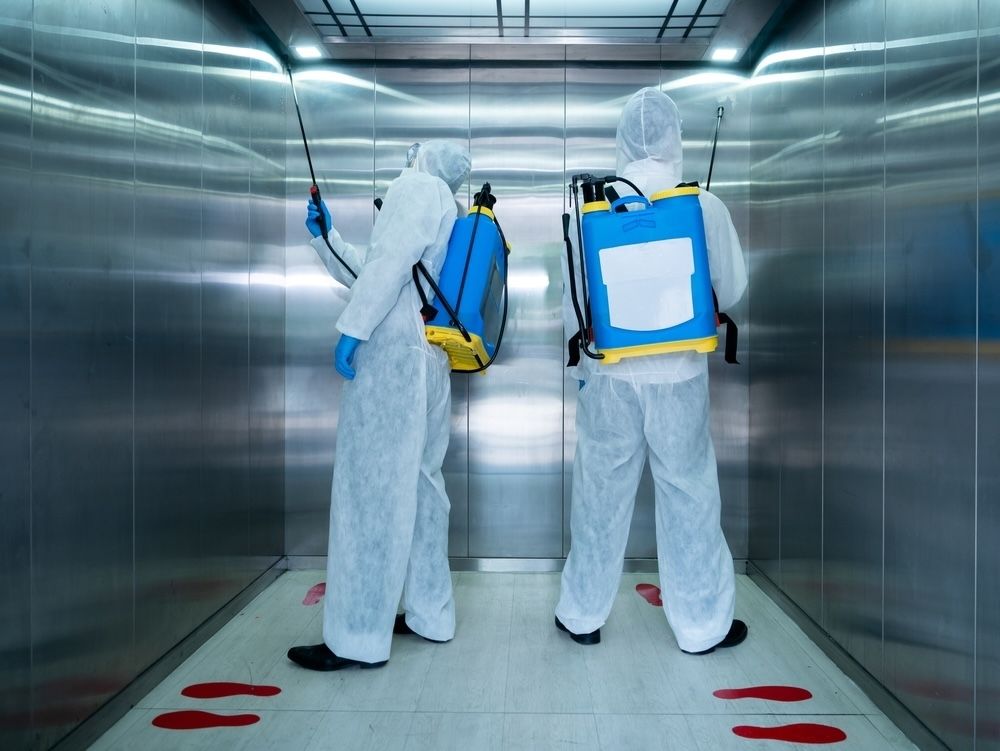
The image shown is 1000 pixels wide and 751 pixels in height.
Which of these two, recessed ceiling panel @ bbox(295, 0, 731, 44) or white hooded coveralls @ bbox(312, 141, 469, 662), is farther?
recessed ceiling panel @ bbox(295, 0, 731, 44)

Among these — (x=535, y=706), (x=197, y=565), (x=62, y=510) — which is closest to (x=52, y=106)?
(x=62, y=510)

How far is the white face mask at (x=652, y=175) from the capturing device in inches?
93.4

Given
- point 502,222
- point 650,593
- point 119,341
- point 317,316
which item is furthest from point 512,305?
point 119,341

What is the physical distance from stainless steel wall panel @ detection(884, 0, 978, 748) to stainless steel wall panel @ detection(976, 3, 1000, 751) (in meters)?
0.03

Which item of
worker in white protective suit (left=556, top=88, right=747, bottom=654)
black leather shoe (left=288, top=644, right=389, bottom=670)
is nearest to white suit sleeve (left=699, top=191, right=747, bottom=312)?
worker in white protective suit (left=556, top=88, right=747, bottom=654)

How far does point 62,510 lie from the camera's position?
5.45 ft

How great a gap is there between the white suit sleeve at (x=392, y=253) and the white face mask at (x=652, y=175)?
64 cm

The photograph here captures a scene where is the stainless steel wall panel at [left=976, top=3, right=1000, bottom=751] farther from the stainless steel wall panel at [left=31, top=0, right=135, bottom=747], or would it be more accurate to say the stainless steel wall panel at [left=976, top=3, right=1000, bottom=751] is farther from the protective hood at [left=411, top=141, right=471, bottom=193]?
the stainless steel wall panel at [left=31, top=0, right=135, bottom=747]

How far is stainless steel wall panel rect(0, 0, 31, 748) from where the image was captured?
1.47m

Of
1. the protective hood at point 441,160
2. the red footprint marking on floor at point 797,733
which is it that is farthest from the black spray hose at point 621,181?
the red footprint marking on floor at point 797,733

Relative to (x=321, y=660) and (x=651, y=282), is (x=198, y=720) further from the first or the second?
(x=651, y=282)

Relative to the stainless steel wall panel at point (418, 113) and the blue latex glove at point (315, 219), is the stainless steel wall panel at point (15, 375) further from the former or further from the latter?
the stainless steel wall panel at point (418, 113)

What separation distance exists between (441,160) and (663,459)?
1.16 metres

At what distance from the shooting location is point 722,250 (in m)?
2.29
